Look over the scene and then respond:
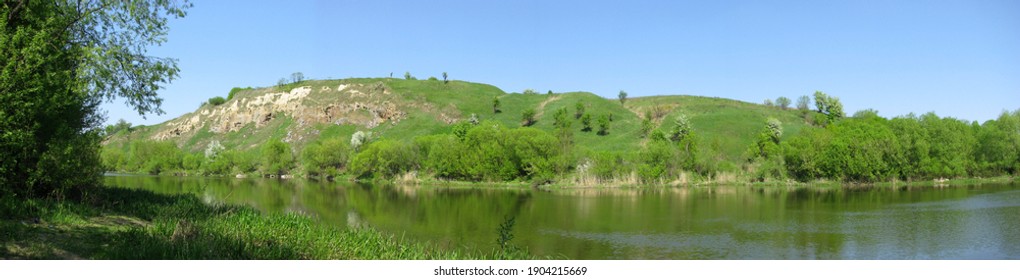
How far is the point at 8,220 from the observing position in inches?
541

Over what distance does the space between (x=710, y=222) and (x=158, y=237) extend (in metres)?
27.3

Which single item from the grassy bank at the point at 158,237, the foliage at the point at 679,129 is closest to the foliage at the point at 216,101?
the foliage at the point at 679,129

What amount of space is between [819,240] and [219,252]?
2459 cm

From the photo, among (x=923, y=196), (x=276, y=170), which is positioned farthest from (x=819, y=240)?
(x=276, y=170)

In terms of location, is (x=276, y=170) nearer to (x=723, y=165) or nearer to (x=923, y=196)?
A: (x=723, y=165)

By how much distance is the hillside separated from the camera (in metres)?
119

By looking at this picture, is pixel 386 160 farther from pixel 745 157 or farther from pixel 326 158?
pixel 745 157

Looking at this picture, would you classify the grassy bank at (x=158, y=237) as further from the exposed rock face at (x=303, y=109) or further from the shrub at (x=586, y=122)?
the exposed rock face at (x=303, y=109)

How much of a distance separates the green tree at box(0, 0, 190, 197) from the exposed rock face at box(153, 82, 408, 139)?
4476 inches

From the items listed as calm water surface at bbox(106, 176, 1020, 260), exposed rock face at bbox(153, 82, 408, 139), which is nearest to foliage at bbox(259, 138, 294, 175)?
exposed rock face at bbox(153, 82, 408, 139)

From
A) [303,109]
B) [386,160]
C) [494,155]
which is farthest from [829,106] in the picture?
[303,109]

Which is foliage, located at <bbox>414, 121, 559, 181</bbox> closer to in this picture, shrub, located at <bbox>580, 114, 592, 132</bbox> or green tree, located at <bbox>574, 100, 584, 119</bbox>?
shrub, located at <bbox>580, 114, 592, 132</bbox>

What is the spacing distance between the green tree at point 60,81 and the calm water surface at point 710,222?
5107 millimetres

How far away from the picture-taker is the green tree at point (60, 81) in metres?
14.9
